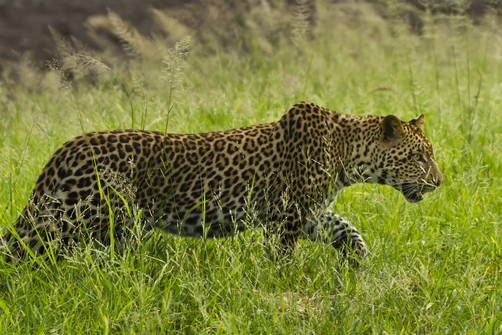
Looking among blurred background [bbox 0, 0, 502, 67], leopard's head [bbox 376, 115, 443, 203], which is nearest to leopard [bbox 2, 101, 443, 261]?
leopard's head [bbox 376, 115, 443, 203]

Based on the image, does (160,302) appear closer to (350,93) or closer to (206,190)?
(206,190)

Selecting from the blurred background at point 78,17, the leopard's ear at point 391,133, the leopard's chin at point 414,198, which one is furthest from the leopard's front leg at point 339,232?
the blurred background at point 78,17

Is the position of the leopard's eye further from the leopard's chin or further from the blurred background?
the blurred background

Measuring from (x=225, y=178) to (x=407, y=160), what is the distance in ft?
4.83

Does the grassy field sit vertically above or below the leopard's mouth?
below

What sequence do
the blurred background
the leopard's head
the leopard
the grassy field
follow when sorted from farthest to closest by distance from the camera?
1. the blurred background
2. the leopard's head
3. the leopard
4. the grassy field

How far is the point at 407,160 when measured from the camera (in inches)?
170

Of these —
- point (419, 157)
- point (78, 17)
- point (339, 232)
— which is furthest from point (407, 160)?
point (78, 17)

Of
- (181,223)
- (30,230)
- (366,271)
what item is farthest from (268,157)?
(30,230)

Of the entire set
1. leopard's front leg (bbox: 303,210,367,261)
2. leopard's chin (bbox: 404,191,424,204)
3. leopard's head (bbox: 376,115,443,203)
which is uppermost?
leopard's head (bbox: 376,115,443,203)

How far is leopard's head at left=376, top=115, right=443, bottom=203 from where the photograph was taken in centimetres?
430

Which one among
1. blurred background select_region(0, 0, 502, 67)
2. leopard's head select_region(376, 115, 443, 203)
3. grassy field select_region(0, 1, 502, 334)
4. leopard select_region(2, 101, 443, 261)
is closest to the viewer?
grassy field select_region(0, 1, 502, 334)

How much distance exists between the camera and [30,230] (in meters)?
3.58

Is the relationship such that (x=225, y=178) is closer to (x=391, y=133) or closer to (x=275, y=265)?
(x=275, y=265)
